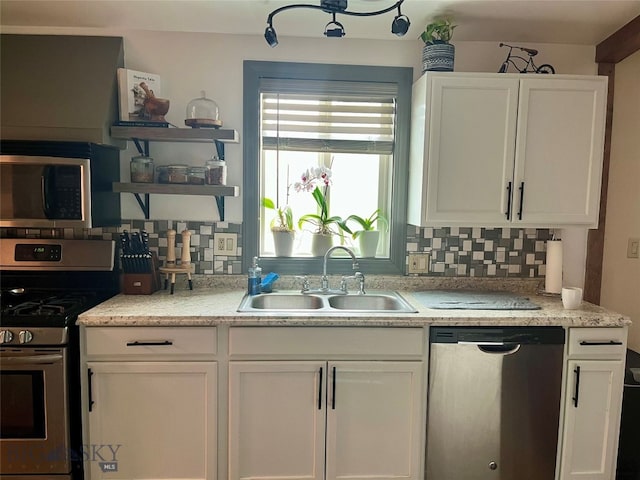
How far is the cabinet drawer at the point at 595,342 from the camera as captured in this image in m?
1.95

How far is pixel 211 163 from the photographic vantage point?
2244mm

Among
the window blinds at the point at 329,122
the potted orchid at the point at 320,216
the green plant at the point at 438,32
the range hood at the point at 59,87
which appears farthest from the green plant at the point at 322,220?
the range hood at the point at 59,87

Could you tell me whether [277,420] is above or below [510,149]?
below

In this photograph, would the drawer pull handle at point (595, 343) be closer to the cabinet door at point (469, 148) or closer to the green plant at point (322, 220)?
the cabinet door at point (469, 148)

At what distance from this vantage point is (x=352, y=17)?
2143 millimetres

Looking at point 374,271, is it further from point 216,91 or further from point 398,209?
point 216,91

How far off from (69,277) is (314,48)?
179cm

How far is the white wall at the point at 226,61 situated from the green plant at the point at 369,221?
2.17 feet

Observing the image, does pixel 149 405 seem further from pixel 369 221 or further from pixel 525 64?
pixel 525 64

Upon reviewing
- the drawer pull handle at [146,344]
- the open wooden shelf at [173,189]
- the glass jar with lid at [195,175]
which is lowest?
the drawer pull handle at [146,344]

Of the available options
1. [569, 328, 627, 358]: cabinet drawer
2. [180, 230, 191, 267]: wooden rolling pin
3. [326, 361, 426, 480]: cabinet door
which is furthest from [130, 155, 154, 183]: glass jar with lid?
[569, 328, 627, 358]: cabinet drawer

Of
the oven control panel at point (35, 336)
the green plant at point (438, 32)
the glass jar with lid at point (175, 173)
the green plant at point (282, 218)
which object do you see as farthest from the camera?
the green plant at point (282, 218)

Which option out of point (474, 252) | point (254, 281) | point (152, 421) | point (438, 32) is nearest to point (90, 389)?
point (152, 421)

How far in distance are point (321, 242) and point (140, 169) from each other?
1.02 meters
